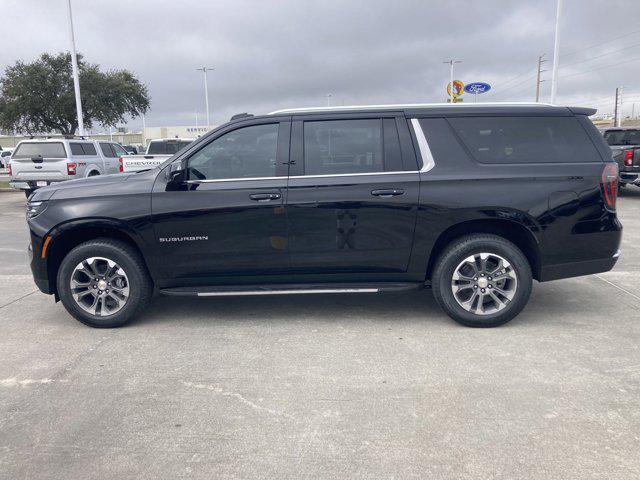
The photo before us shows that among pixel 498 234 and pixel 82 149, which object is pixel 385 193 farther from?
pixel 82 149

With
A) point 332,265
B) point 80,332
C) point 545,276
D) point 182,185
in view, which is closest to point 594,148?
point 545,276

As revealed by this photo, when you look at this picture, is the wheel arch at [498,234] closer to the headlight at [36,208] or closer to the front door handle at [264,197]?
the front door handle at [264,197]

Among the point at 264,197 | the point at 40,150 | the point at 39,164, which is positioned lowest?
the point at 264,197

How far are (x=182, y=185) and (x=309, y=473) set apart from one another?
9.19ft

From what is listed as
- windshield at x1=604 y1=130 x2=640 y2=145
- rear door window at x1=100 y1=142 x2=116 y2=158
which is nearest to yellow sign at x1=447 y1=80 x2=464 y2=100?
windshield at x1=604 y1=130 x2=640 y2=145

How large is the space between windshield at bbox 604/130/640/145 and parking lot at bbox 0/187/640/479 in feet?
37.3

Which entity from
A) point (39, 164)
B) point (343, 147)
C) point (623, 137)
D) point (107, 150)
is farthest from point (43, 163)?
point (623, 137)

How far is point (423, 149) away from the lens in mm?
4625

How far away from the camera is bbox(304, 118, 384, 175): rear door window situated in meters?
4.63

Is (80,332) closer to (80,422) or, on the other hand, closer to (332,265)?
(80,422)

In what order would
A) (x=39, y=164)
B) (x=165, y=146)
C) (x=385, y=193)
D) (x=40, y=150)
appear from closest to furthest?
(x=385, y=193) → (x=39, y=164) → (x=40, y=150) → (x=165, y=146)

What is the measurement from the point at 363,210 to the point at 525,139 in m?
1.57

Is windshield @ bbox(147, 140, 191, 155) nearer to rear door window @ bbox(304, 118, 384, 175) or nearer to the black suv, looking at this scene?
the black suv

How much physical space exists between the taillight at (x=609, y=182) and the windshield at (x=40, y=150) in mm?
14162
